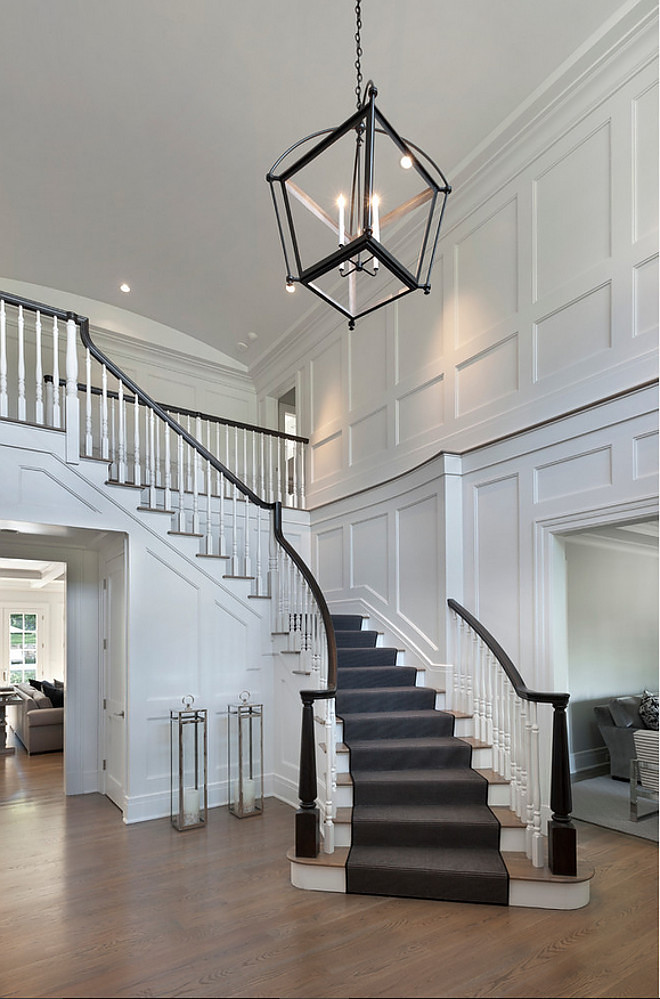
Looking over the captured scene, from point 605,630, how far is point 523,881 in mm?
4014

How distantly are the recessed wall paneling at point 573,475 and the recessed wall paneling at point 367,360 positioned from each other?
105 inches

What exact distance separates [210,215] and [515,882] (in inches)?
260

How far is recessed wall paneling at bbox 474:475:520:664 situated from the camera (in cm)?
506

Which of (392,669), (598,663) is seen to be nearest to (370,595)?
(392,669)

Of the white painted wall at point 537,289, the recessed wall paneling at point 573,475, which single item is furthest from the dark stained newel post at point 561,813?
the white painted wall at point 537,289

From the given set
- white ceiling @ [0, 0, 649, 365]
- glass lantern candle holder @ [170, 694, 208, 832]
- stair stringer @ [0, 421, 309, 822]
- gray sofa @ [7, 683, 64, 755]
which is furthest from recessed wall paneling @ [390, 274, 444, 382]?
gray sofa @ [7, 683, 64, 755]

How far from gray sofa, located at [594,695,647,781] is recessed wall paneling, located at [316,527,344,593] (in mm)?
3081

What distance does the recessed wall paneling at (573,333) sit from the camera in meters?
4.56

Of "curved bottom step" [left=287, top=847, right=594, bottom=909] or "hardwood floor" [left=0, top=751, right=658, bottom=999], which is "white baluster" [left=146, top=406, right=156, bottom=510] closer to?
"hardwood floor" [left=0, top=751, right=658, bottom=999]

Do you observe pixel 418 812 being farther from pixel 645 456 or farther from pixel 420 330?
pixel 420 330

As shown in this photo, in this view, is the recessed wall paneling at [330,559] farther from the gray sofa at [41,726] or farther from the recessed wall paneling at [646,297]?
the recessed wall paneling at [646,297]

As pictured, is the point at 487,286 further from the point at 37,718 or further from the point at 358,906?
the point at 37,718

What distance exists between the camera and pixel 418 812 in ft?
13.8

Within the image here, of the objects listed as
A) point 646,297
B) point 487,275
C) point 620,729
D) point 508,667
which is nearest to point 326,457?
point 487,275
